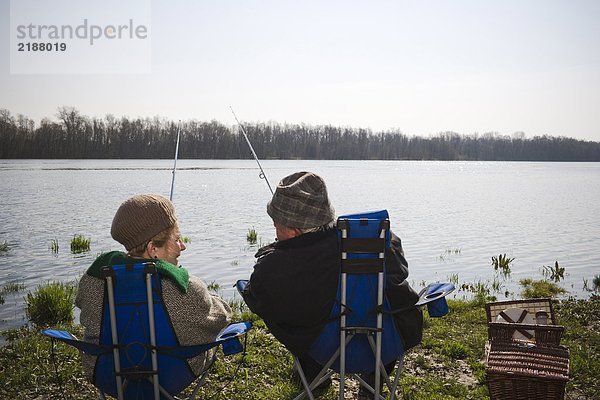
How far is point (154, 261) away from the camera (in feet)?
9.67

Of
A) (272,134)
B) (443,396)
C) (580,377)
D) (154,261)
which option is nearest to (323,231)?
(154,261)

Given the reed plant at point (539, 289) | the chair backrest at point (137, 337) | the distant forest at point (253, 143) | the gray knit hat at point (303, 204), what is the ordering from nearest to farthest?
1. the chair backrest at point (137, 337)
2. the gray knit hat at point (303, 204)
3. the reed plant at point (539, 289)
4. the distant forest at point (253, 143)

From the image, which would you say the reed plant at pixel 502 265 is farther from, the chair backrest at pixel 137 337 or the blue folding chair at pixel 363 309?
the chair backrest at pixel 137 337

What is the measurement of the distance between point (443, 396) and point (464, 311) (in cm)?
274

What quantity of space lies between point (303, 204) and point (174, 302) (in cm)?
101

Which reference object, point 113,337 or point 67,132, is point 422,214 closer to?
point 113,337

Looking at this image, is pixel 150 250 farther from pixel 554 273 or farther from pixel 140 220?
pixel 554 273

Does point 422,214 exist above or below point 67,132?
below

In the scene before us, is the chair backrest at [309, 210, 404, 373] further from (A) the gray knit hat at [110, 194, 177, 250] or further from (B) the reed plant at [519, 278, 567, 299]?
(B) the reed plant at [519, 278, 567, 299]

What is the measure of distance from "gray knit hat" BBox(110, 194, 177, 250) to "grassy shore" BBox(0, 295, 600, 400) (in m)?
1.27

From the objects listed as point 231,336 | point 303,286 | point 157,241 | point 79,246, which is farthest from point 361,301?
point 79,246

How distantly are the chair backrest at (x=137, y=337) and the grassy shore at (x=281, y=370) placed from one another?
82cm

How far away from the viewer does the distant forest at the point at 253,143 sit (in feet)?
276

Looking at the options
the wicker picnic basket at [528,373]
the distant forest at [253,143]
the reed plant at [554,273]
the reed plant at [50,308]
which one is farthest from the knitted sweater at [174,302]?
the distant forest at [253,143]
